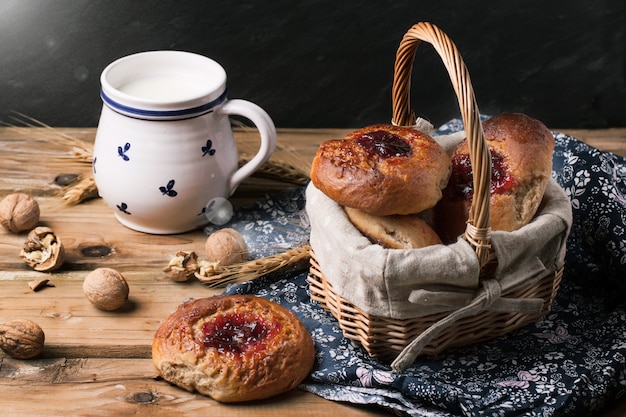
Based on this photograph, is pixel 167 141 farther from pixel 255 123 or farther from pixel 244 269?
pixel 244 269

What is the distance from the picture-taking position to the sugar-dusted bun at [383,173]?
1.47m

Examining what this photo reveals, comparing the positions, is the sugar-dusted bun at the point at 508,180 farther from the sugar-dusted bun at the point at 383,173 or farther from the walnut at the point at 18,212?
the walnut at the point at 18,212

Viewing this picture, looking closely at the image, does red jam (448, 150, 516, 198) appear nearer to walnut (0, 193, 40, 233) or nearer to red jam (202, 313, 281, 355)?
red jam (202, 313, 281, 355)

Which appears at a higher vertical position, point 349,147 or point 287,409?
point 349,147

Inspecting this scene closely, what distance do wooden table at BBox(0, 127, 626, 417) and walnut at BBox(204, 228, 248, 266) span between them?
2.7 inches

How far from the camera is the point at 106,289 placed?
1.68m

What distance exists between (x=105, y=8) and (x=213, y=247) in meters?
0.82

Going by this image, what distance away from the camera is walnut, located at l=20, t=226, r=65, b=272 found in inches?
71.4

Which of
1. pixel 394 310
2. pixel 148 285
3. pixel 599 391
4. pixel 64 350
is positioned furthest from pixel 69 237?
pixel 599 391

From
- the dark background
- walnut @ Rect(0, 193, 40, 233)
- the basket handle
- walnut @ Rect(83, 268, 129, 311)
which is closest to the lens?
the basket handle

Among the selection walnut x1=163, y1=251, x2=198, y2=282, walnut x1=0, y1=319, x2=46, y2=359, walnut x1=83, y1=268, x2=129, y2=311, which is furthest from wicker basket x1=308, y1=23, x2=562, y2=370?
walnut x1=0, y1=319, x2=46, y2=359

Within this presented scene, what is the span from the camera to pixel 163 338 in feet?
5.04

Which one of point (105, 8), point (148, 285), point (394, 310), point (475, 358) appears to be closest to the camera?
point (394, 310)

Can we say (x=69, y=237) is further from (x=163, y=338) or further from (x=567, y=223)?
(x=567, y=223)
